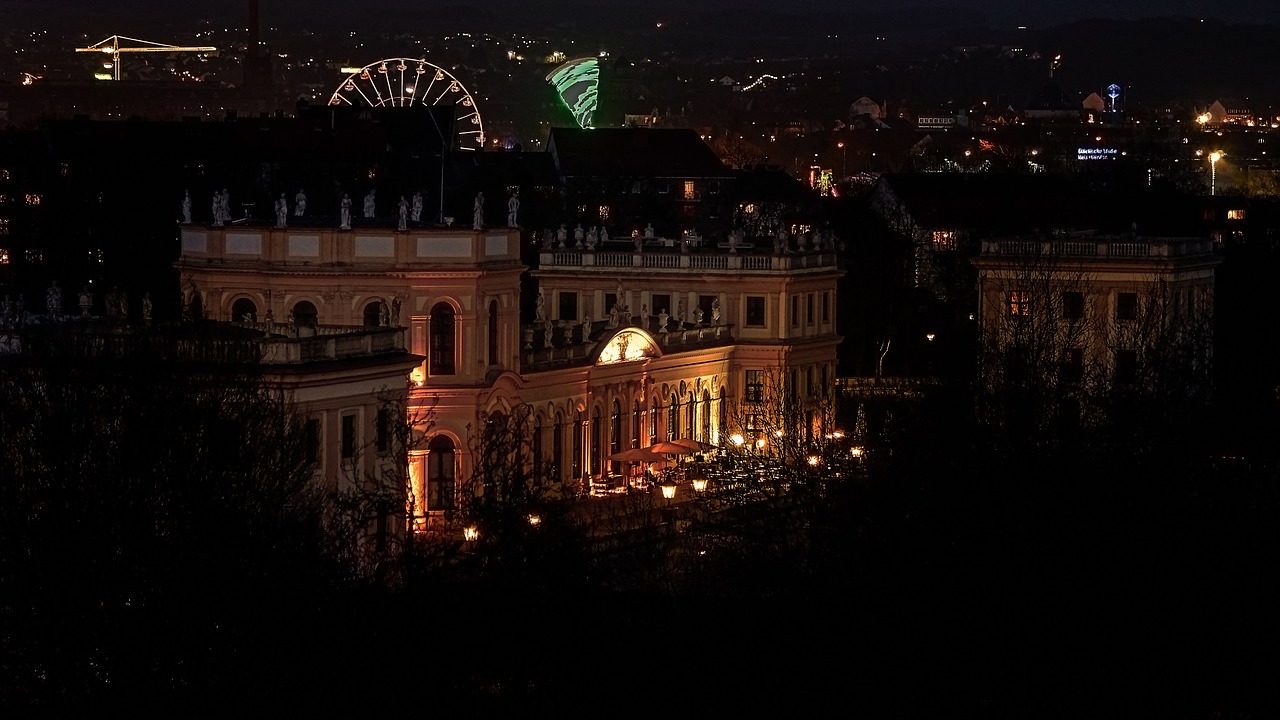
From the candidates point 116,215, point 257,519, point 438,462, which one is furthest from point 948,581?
point 116,215

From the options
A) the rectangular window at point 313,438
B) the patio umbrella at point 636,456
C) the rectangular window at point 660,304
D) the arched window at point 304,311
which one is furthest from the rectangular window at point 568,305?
the rectangular window at point 313,438

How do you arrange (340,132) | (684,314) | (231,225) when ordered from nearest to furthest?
(231,225), (684,314), (340,132)

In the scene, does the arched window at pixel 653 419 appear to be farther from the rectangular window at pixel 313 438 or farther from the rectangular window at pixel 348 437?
the rectangular window at pixel 313 438

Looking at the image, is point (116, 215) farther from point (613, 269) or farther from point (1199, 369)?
point (1199, 369)

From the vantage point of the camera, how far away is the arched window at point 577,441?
84.0 meters

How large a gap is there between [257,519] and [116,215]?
64440 millimetres

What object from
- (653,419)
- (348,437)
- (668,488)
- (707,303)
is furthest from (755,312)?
(348,437)

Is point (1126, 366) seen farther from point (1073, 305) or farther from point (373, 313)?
point (1073, 305)

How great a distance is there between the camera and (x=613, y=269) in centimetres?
9650

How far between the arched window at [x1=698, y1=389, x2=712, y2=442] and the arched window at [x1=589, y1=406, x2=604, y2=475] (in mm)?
7037

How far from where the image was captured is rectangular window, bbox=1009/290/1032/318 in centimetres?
7089

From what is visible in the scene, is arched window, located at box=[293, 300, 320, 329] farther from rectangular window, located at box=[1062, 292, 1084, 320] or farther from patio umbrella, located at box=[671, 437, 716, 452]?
rectangular window, located at box=[1062, 292, 1084, 320]

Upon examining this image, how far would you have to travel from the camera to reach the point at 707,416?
93.2 m

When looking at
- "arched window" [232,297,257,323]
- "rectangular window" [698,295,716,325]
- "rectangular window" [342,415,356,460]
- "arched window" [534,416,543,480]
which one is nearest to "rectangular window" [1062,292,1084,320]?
"rectangular window" [698,295,716,325]
